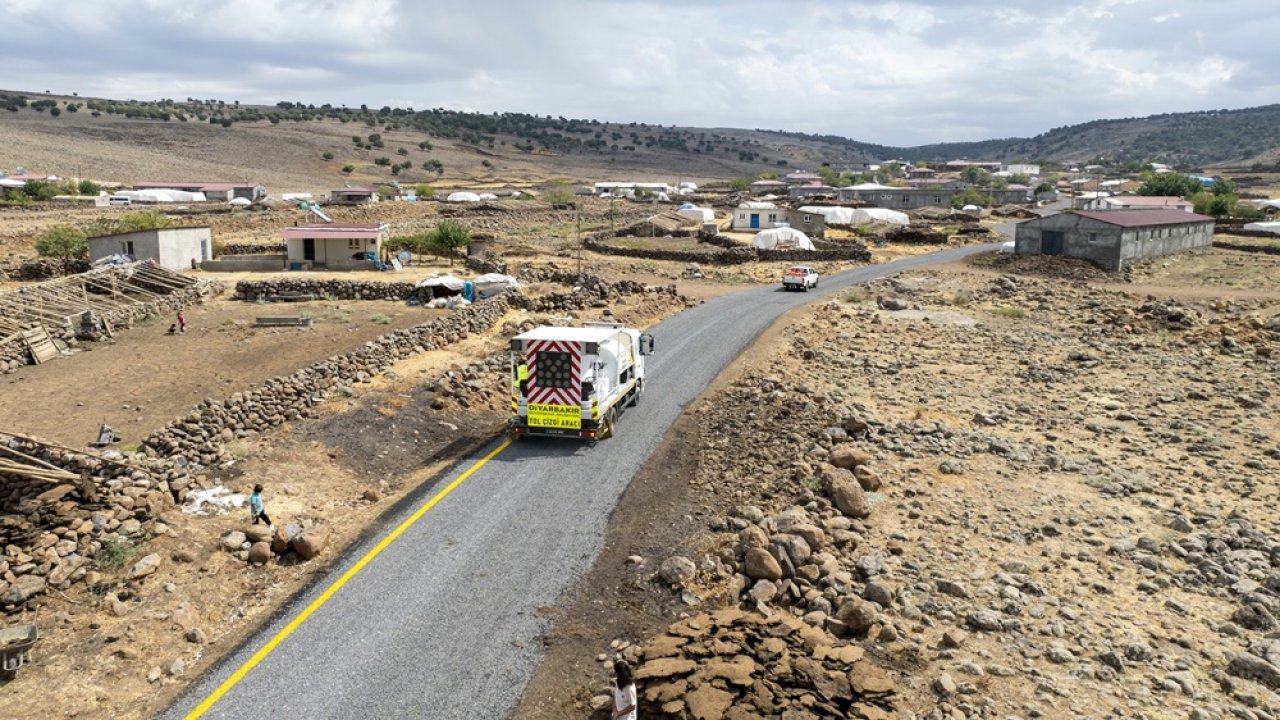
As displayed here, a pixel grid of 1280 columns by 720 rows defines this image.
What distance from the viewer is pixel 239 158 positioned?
504 ft

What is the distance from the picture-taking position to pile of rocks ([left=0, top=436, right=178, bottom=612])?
46.5 ft

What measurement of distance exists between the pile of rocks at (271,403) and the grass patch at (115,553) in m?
3.92

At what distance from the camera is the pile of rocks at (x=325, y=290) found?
4406 centimetres

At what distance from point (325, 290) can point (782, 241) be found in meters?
34.9

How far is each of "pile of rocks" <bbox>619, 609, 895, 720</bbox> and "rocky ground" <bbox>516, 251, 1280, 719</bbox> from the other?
32mm

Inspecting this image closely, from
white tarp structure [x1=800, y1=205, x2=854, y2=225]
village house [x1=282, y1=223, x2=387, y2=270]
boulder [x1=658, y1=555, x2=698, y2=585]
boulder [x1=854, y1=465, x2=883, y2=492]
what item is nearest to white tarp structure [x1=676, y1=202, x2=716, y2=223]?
white tarp structure [x1=800, y1=205, x2=854, y2=225]

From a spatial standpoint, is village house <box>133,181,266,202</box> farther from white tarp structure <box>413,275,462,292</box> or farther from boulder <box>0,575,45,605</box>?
boulder <box>0,575,45,605</box>

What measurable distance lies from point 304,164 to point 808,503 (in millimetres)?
159836

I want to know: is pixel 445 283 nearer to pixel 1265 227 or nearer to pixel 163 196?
pixel 163 196

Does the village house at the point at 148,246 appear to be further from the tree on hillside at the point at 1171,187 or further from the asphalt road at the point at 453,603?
the tree on hillside at the point at 1171,187

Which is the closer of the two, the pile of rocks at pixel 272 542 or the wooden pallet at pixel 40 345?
the pile of rocks at pixel 272 542

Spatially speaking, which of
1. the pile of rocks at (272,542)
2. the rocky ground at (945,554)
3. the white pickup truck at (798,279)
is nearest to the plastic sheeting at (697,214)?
the white pickup truck at (798,279)

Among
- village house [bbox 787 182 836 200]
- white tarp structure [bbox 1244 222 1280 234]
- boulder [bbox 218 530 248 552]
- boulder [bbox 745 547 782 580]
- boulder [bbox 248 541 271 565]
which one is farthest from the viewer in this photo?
village house [bbox 787 182 836 200]

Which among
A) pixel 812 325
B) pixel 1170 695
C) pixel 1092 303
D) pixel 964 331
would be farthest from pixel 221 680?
pixel 1092 303
